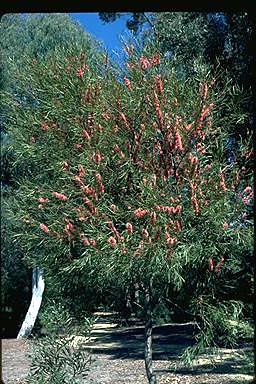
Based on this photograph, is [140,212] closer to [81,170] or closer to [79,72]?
[81,170]

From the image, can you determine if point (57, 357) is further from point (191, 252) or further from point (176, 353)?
point (176, 353)

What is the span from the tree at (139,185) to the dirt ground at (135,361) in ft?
2.91

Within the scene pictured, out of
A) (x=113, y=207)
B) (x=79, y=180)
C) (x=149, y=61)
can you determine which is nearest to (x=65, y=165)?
(x=79, y=180)

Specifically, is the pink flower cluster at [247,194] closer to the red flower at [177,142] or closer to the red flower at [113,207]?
the red flower at [177,142]

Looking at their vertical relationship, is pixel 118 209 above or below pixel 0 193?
below

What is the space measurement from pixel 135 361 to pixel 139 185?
7862 mm

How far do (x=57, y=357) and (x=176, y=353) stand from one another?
8003mm

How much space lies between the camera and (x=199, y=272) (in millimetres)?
5691

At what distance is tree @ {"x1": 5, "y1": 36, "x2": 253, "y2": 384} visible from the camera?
508 centimetres

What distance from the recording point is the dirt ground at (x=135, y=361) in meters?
8.41

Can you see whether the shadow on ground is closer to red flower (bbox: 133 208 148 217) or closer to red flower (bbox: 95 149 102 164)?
red flower (bbox: 133 208 148 217)

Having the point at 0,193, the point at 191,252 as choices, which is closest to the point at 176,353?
the point at 0,193

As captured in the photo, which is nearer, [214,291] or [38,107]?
[214,291]

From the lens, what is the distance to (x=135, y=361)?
12391 millimetres
